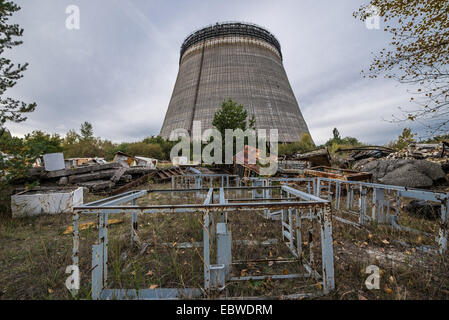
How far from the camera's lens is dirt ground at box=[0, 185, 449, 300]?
6.26 ft

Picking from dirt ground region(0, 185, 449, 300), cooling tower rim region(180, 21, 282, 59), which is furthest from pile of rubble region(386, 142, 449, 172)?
cooling tower rim region(180, 21, 282, 59)

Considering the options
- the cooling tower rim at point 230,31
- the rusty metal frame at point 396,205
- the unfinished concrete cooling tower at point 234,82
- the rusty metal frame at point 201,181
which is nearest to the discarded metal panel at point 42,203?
the rusty metal frame at point 201,181

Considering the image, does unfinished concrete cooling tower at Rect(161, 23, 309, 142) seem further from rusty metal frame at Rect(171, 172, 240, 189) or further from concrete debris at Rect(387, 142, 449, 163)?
concrete debris at Rect(387, 142, 449, 163)

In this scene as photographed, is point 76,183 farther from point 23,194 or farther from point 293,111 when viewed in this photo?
point 293,111

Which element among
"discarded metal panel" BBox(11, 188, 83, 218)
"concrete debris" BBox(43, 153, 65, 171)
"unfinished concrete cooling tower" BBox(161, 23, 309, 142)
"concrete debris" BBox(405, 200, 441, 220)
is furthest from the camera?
"unfinished concrete cooling tower" BBox(161, 23, 309, 142)

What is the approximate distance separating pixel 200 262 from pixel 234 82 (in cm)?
2463

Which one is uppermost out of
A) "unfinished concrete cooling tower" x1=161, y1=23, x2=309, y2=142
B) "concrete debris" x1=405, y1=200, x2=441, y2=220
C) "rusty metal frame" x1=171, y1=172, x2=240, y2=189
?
"unfinished concrete cooling tower" x1=161, y1=23, x2=309, y2=142

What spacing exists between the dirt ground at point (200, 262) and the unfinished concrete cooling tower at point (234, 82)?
20735 millimetres

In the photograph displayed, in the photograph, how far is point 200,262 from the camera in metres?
2.43

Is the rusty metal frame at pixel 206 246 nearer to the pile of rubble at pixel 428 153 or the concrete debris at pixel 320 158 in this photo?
the pile of rubble at pixel 428 153

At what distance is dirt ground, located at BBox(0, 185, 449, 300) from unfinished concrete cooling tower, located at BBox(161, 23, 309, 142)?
68.0 ft

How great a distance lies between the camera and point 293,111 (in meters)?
25.8
